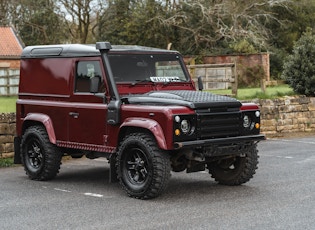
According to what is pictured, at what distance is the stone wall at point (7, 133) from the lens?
1347 centimetres

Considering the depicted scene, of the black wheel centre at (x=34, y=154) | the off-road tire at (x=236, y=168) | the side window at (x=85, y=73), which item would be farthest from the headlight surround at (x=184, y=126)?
the black wheel centre at (x=34, y=154)

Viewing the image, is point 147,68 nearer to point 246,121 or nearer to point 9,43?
point 246,121

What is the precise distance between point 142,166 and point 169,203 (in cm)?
74

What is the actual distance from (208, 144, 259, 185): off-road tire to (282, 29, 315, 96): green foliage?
33.1ft

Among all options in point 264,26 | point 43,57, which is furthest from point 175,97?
point 264,26

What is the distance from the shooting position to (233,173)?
10.2 meters

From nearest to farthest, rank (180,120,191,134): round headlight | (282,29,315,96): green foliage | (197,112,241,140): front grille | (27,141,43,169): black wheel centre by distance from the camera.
→ (180,120,191,134): round headlight < (197,112,241,140): front grille < (27,141,43,169): black wheel centre < (282,29,315,96): green foliage

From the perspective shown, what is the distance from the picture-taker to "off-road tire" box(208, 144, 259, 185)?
1001cm

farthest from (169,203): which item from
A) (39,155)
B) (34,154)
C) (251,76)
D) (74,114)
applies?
(251,76)

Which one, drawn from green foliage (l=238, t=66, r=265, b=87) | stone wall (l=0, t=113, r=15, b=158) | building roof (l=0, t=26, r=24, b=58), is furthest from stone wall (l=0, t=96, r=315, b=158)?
building roof (l=0, t=26, r=24, b=58)

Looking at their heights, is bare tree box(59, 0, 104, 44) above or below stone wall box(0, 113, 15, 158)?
above

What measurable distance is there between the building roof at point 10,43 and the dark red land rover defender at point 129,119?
30.8 metres

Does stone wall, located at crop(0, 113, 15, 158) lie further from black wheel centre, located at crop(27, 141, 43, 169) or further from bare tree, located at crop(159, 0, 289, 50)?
bare tree, located at crop(159, 0, 289, 50)

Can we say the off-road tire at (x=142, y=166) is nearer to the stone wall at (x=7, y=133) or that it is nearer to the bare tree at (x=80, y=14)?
the stone wall at (x=7, y=133)
